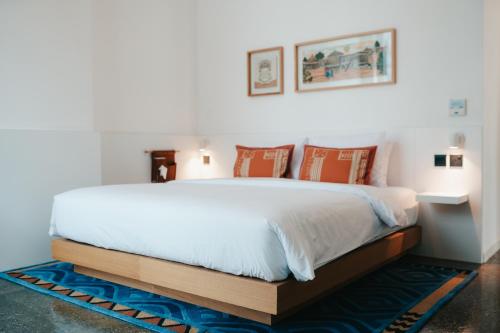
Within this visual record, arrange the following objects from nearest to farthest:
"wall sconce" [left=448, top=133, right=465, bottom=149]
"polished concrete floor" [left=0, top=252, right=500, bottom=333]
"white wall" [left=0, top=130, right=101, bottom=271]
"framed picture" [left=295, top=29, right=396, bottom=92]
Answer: "polished concrete floor" [left=0, top=252, right=500, bottom=333]
"white wall" [left=0, top=130, right=101, bottom=271]
"wall sconce" [left=448, top=133, right=465, bottom=149]
"framed picture" [left=295, top=29, right=396, bottom=92]

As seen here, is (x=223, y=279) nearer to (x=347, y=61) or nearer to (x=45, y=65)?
(x=45, y=65)

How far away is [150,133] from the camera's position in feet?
15.6

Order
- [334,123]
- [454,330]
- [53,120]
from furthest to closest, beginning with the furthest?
[334,123] → [53,120] → [454,330]

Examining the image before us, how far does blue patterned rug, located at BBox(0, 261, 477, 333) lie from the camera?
93.0 inches

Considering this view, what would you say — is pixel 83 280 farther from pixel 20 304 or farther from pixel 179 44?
pixel 179 44

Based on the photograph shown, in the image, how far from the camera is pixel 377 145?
385 centimetres

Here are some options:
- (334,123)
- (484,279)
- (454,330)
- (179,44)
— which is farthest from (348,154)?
(179,44)

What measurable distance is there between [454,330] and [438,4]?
2.57 m

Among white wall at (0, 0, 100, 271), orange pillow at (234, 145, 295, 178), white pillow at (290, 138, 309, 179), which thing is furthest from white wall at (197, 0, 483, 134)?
white wall at (0, 0, 100, 271)

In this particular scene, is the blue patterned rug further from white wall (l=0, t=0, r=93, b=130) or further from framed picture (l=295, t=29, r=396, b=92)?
framed picture (l=295, t=29, r=396, b=92)

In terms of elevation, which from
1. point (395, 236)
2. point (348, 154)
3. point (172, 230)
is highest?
point (348, 154)

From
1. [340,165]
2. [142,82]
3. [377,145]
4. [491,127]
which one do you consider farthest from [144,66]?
[491,127]

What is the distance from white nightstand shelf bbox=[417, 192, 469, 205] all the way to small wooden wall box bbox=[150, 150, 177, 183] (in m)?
2.46

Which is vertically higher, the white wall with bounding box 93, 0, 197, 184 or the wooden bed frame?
the white wall with bounding box 93, 0, 197, 184
